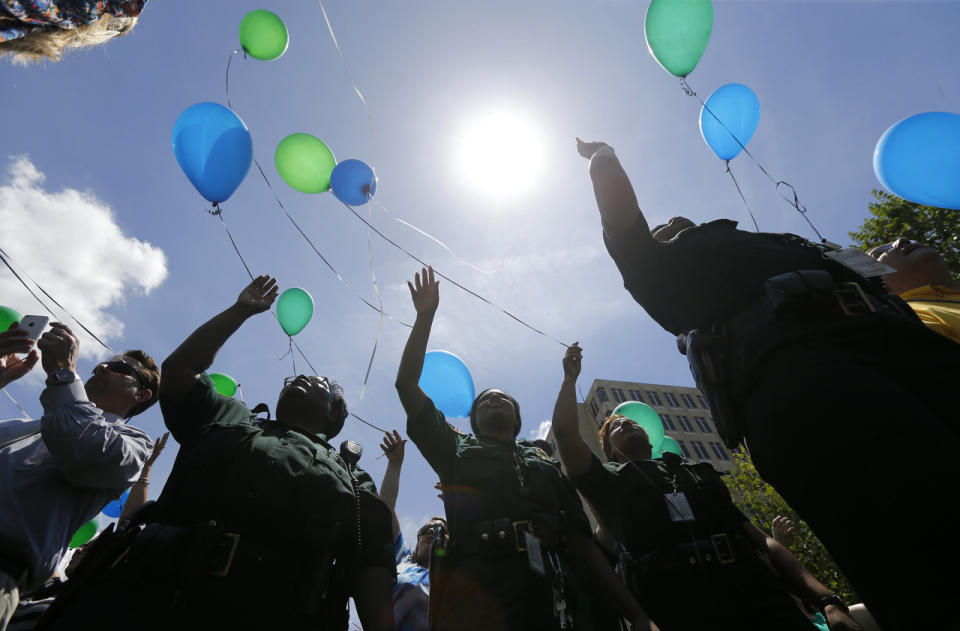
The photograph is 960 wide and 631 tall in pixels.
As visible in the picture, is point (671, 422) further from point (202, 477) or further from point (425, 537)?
point (202, 477)

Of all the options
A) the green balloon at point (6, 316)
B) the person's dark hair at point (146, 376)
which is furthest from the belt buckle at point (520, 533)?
the green balloon at point (6, 316)

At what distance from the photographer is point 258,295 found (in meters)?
2.34

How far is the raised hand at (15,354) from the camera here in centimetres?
222

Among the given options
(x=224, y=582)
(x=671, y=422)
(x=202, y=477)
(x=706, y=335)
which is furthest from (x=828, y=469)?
(x=671, y=422)

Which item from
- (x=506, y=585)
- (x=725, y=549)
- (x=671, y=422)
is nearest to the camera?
(x=506, y=585)

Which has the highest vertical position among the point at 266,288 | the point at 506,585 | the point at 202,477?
the point at 266,288

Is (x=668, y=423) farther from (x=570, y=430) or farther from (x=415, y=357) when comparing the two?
(x=415, y=357)

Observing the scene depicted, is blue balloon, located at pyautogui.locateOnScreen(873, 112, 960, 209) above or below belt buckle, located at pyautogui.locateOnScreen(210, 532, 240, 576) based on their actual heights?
above

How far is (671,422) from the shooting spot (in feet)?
125

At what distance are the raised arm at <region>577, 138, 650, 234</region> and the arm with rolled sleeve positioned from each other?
236 cm

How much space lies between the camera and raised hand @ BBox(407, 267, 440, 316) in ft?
8.79

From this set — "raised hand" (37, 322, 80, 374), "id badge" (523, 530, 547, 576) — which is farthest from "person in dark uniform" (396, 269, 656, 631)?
"raised hand" (37, 322, 80, 374)

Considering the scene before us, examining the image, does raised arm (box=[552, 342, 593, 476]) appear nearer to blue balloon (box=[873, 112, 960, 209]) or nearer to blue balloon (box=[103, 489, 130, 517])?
blue balloon (box=[873, 112, 960, 209])

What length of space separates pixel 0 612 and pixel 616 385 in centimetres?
4155
